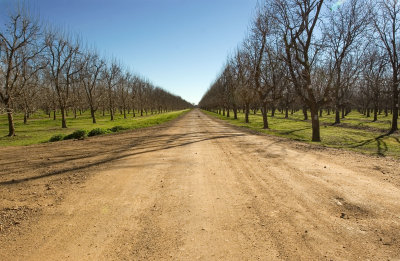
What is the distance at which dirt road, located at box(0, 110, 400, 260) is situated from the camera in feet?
11.2

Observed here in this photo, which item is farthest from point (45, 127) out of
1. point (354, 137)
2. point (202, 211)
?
point (354, 137)

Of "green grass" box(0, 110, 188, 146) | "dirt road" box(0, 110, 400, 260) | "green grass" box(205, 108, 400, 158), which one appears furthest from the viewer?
"green grass" box(0, 110, 188, 146)

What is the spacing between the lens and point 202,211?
4648mm

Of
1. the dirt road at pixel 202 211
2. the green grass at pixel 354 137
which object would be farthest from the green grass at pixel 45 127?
the green grass at pixel 354 137

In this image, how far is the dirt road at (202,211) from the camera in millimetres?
3406

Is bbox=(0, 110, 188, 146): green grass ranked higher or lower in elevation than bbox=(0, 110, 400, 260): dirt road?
higher

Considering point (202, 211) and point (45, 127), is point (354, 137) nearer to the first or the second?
point (202, 211)

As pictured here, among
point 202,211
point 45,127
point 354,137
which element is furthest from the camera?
point 45,127

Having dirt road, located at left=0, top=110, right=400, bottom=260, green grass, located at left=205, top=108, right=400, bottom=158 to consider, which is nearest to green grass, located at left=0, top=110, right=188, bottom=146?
dirt road, located at left=0, top=110, right=400, bottom=260

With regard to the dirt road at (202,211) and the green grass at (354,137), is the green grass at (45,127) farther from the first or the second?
the green grass at (354,137)

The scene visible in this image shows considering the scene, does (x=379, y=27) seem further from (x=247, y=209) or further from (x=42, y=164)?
(x=42, y=164)

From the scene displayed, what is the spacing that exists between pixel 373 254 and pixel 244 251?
1828 mm

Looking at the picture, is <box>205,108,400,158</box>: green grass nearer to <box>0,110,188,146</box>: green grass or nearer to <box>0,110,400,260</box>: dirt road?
<box>0,110,400,260</box>: dirt road

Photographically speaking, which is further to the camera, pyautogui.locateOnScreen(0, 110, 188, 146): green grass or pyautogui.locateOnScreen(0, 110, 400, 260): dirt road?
pyautogui.locateOnScreen(0, 110, 188, 146): green grass
